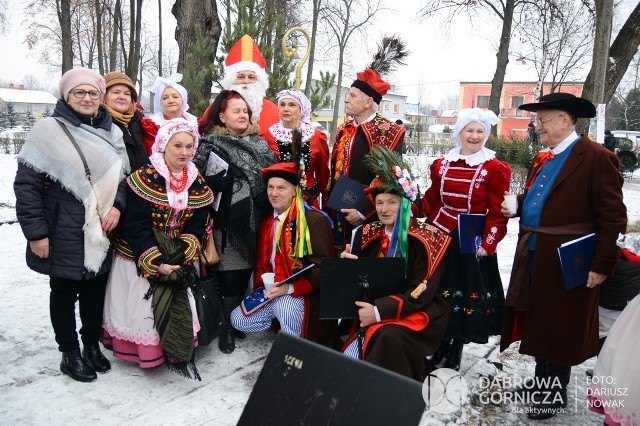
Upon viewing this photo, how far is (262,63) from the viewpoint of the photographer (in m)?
5.25

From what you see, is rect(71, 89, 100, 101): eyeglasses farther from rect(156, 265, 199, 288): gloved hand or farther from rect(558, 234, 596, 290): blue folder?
rect(558, 234, 596, 290): blue folder

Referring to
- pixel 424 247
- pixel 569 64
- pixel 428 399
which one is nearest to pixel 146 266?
pixel 424 247

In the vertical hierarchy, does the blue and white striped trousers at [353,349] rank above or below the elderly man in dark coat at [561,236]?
below

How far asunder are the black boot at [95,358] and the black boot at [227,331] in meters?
0.84

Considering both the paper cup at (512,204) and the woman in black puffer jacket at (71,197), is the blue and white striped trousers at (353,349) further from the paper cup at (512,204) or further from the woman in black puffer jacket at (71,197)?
the woman in black puffer jacket at (71,197)

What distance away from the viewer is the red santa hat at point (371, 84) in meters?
4.24

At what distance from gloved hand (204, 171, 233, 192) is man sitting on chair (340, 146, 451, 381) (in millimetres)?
1086

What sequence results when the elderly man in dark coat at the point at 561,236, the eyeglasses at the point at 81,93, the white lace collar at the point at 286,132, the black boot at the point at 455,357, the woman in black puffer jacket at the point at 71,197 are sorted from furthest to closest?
the white lace collar at the point at 286,132
the black boot at the point at 455,357
the eyeglasses at the point at 81,93
the woman in black puffer jacket at the point at 71,197
the elderly man in dark coat at the point at 561,236

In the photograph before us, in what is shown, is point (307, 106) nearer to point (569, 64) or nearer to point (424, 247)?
point (424, 247)

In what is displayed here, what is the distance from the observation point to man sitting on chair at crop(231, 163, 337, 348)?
12.6 ft

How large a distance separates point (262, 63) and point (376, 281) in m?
2.97

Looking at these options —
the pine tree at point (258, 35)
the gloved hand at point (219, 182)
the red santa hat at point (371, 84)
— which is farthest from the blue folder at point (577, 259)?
the pine tree at point (258, 35)

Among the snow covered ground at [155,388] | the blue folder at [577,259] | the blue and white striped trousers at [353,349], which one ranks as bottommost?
the snow covered ground at [155,388]

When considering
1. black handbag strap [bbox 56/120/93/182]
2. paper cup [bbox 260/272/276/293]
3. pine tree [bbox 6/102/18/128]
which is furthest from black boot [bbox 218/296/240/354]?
pine tree [bbox 6/102/18/128]
